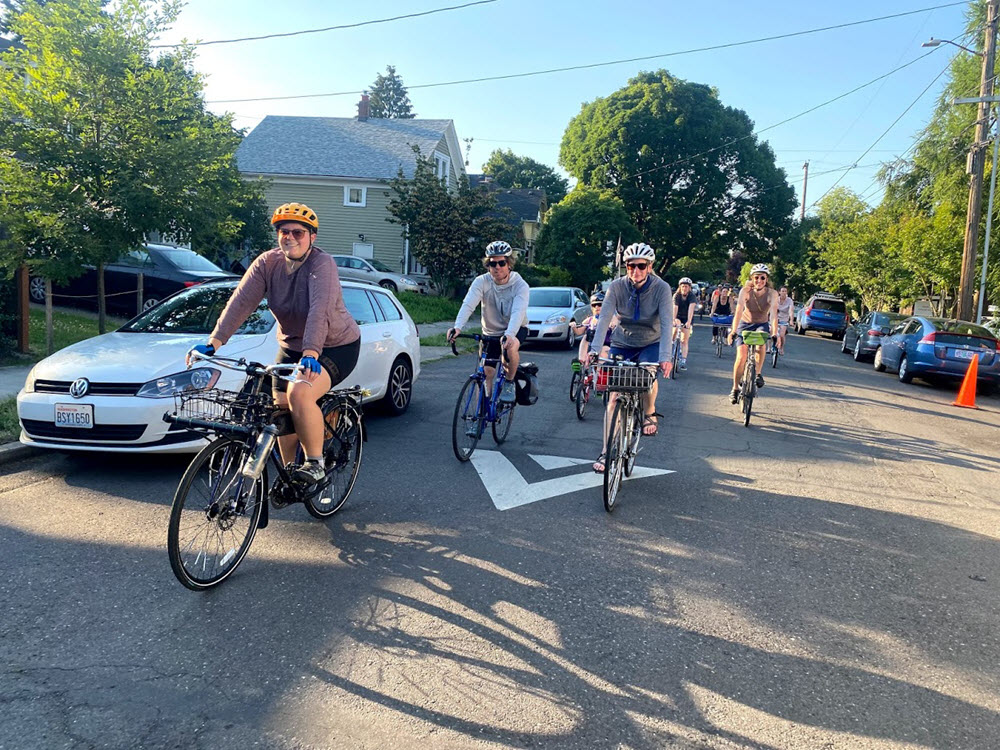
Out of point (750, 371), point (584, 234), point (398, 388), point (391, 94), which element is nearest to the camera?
point (398, 388)

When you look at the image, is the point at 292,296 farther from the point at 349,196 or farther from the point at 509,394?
the point at 349,196

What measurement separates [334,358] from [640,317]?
2.77 metres

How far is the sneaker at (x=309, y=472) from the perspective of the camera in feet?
14.8

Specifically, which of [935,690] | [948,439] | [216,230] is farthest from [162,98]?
[948,439]

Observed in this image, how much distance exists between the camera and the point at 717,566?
4.64m

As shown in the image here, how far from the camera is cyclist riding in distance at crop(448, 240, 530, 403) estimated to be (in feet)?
23.0

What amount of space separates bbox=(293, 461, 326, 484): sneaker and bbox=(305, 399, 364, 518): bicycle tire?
19 centimetres

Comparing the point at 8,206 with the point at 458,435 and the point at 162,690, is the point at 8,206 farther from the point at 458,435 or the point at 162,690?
the point at 162,690

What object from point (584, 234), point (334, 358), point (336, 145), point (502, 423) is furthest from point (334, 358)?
point (584, 234)

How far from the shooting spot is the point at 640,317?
21.0 feet

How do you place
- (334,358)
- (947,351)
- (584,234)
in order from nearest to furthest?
(334,358), (947,351), (584,234)

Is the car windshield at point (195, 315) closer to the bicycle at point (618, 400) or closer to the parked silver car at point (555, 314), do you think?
the bicycle at point (618, 400)

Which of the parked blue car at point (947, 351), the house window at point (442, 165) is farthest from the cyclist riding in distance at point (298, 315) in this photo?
the house window at point (442, 165)

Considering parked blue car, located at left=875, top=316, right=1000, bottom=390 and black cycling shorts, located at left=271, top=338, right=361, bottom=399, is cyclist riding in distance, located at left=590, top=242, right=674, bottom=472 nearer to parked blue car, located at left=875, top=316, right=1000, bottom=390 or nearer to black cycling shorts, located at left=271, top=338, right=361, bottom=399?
black cycling shorts, located at left=271, top=338, right=361, bottom=399
